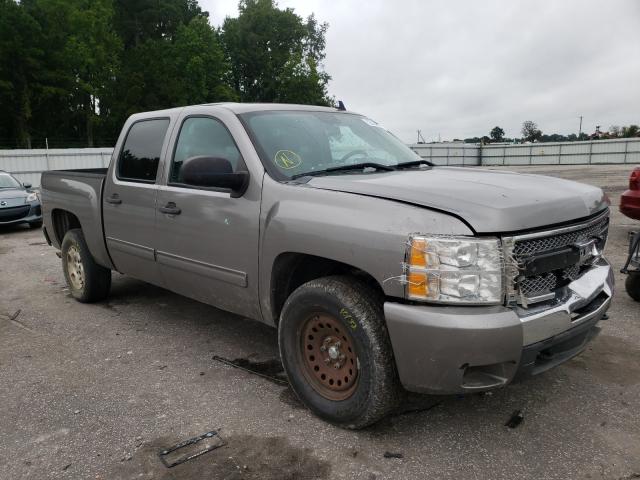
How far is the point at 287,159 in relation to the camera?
3.50 metres

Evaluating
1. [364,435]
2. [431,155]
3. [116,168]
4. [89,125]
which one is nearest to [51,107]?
[89,125]

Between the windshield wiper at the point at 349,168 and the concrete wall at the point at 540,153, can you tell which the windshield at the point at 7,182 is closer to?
the windshield wiper at the point at 349,168

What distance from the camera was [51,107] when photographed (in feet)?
151

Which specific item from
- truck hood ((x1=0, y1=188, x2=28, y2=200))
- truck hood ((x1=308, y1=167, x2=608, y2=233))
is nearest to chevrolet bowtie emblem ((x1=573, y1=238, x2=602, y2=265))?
truck hood ((x1=308, y1=167, x2=608, y2=233))

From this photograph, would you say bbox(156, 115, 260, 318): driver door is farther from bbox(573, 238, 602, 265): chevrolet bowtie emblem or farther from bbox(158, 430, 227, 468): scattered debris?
bbox(573, 238, 602, 265): chevrolet bowtie emblem

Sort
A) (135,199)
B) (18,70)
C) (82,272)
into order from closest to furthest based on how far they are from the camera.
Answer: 1. (135,199)
2. (82,272)
3. (18,70)

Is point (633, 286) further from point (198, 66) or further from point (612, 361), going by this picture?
point (198, 66)

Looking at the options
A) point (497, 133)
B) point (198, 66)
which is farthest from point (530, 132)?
point (198, 66)

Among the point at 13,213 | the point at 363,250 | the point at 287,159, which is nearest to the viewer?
the point at 363,250

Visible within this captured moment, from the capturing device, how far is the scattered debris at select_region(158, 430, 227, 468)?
9.06 ft

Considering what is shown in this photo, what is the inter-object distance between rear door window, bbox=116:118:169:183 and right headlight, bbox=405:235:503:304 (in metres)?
2.60

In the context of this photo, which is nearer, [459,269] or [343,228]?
[459,269]

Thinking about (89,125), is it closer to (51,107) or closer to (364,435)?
(51,107)

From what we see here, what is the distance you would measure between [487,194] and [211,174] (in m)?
1.58
